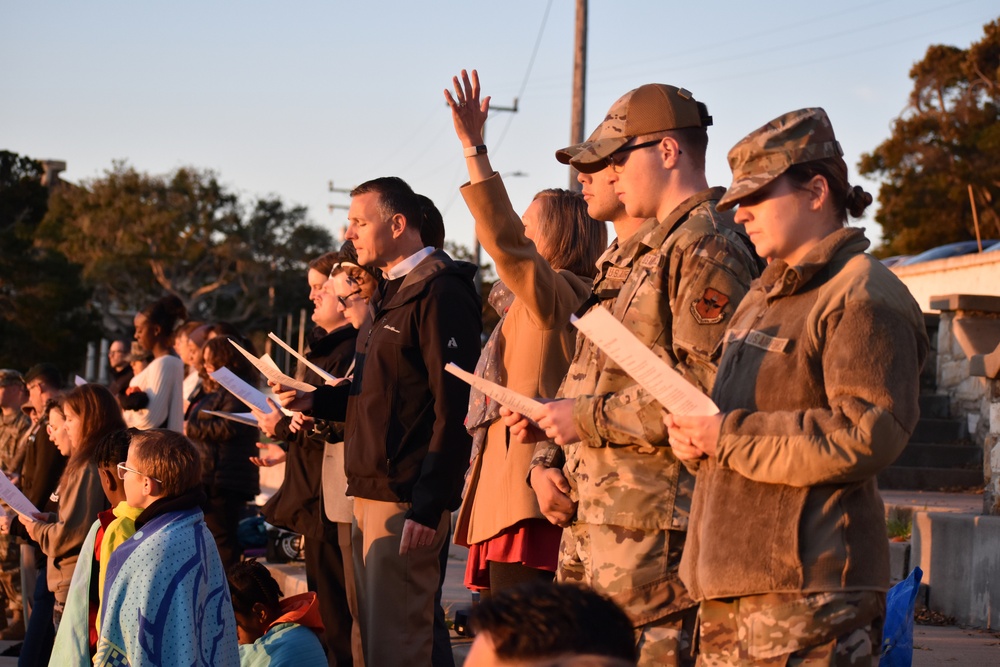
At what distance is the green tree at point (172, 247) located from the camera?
6297 cm

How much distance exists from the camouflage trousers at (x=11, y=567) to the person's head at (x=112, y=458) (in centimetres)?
347

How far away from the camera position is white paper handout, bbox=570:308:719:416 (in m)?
2.79

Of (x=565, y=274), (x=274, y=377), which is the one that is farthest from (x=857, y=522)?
(x=274, y=377)

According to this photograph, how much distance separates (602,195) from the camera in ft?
12.6

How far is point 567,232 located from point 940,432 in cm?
855

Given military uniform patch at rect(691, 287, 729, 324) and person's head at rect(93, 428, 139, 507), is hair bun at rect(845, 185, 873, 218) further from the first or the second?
person's head at rect(93, 428, 139, 507)

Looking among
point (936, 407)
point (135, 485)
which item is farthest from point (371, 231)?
point (936, 407)

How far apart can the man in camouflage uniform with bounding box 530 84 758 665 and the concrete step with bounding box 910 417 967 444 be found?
30.7 feet

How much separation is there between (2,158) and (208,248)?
21.0m

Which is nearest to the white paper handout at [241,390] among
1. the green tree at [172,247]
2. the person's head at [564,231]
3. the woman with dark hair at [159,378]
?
the person's head at [564,231]

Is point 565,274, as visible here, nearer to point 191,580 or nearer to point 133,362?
point 191,580

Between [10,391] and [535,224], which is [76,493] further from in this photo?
[10,391]

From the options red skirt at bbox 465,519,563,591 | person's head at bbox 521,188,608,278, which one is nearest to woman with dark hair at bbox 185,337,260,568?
person's head at bbox 521,188,608,278

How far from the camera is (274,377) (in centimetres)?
555
